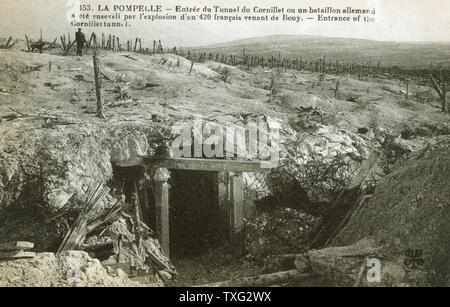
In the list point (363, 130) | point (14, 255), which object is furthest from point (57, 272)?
point (363, 130)

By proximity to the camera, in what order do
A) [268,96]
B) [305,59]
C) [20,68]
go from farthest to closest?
1. [305,59]
2. [268,96]
3. [20,68]

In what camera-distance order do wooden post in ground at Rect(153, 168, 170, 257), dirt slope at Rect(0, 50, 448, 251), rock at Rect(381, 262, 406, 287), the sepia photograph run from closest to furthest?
rock at Rect(381, 262, 406, 287)
the sepia photograph
dirt slope at Rect(0, 50, 448, 251)
wooden post in ground at Rect(153, 168, 170, 257)

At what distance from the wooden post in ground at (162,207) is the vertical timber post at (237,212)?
1652 mm

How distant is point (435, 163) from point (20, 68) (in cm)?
1216

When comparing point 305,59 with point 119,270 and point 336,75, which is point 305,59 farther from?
point 119,270

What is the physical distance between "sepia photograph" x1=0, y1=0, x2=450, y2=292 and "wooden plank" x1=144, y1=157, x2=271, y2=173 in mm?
36

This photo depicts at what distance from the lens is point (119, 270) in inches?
377

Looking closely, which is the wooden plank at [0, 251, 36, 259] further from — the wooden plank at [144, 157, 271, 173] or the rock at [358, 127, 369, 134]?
the rock at [358, 127, 369, 134]

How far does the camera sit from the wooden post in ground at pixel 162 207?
35.9 feet

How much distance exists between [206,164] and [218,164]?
29 centimetres

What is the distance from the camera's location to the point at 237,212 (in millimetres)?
11336

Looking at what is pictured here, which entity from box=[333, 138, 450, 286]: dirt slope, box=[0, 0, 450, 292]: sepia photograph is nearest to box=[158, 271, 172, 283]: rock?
box=[0, 0, 450, 292]: sepia photograph

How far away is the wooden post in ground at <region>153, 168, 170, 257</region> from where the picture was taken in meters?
10.9
